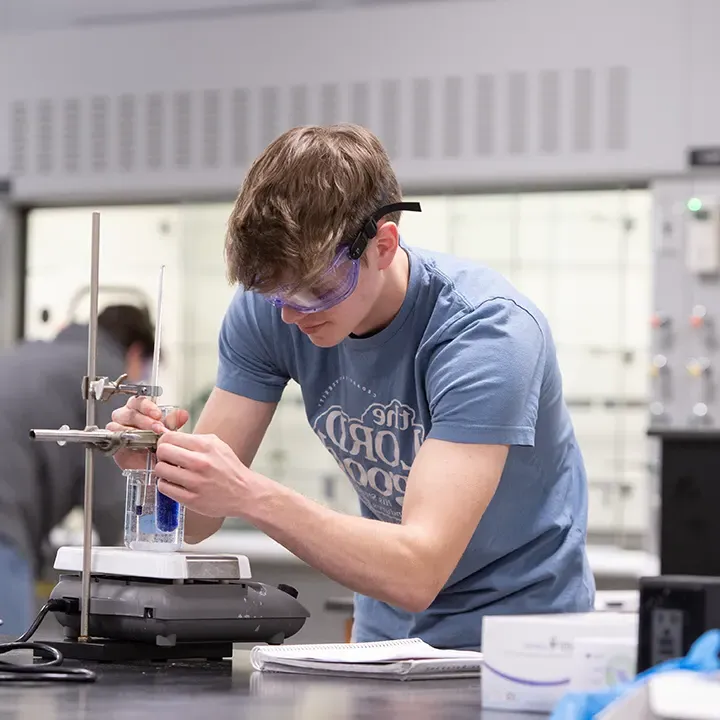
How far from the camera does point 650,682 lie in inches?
34.2

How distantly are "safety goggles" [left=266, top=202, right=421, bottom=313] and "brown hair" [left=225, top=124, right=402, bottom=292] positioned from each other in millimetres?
11

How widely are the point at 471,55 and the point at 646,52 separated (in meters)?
0.61

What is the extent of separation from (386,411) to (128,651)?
48cm

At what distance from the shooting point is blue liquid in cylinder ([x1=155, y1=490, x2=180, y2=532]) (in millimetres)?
1578

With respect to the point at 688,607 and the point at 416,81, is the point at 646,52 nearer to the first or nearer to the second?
the point at 416,81

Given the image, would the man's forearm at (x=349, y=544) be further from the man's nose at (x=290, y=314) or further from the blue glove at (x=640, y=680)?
the blue glove at (x=640, y=680)

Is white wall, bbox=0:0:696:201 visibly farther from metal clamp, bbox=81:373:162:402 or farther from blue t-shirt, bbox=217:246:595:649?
metal clamp, bbox=81:373:162:402

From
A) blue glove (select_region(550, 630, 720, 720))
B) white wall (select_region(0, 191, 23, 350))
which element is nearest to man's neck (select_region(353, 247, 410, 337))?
blue glove (select_region(550, 630, 720, 720))

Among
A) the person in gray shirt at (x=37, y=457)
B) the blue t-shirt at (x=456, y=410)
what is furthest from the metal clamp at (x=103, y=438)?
the person in gray shirt at (x=37, y=457)

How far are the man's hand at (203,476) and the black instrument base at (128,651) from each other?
0.17m

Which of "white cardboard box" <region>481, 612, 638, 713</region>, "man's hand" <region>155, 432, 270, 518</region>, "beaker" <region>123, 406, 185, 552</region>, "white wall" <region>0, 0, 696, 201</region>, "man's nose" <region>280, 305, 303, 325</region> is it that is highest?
"white wall" <region>0, 0, 696, 201</region>

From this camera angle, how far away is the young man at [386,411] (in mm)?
1503

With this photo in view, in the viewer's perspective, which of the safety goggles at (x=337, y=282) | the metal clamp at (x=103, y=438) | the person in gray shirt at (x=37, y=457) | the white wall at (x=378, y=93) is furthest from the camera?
the white wall at (x=378, y=93)

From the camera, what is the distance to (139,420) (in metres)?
1.61
